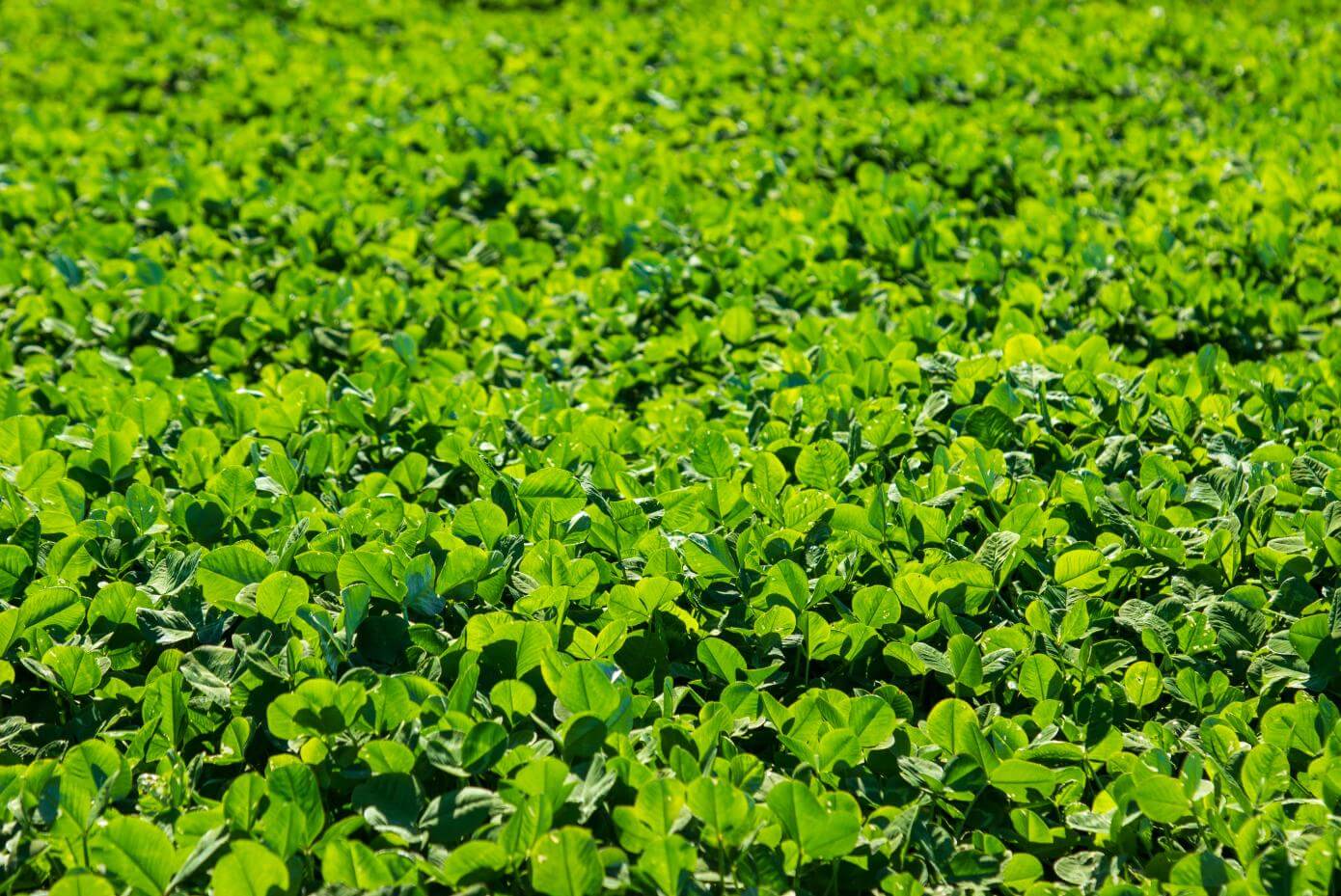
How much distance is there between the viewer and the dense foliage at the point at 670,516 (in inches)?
74.4

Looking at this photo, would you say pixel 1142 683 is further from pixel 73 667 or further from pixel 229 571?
pixel 73 667

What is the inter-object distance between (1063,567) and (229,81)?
21.7ft

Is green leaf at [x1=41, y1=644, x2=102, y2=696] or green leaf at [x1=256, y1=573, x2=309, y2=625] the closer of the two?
green leaf at [x1=41, y1=644, x2=102, y2=696]

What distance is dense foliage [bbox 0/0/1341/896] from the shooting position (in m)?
1.89

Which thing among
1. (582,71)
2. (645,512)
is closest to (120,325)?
(645,512)

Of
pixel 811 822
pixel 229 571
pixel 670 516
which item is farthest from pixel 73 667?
pixel 811 822

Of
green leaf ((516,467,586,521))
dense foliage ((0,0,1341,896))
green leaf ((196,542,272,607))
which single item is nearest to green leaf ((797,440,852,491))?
dense foliage ((0,0,1341,896))

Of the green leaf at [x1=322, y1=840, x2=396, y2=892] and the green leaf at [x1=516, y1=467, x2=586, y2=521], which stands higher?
the green leaf at [x1=516, y1=467, x2=586, y2=521]

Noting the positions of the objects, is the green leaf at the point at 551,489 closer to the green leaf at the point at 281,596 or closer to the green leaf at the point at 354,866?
the green leaf at the point at 281,596

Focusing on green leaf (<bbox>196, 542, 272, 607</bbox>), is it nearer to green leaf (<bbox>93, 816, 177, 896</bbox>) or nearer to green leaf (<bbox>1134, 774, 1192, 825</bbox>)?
green leaf (<bbox>93, 816, 177, 896</bbox>)

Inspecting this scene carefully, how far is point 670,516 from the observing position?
8.77 feet

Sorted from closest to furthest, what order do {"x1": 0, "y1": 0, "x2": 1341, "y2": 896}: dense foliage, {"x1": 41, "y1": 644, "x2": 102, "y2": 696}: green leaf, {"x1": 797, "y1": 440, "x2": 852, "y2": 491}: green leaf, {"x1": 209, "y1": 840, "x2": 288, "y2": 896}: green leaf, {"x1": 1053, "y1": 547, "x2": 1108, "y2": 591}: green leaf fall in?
{"x1": 209, "y1": 840, "x2": 288, "y2": 896}: green leaf → {"x1": 0, "y1": 0, "x2": 1341, "y2": 896}: dense foliage → {"x1": 41, "y1": 644, "x2": 102, "y2": 696}: green leaf → {"x1": 1053, "y1": 547, "x2": 1108, "y2": 591}: green leaf → {"x1": 797, "y1": 440, "x2": 852, "y2": 491}: green leaf

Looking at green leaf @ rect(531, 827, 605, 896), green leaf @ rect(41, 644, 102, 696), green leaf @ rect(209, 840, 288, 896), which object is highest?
green leaf @ rect(531, 827, 605, 896)

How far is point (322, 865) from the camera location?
1771 mm
